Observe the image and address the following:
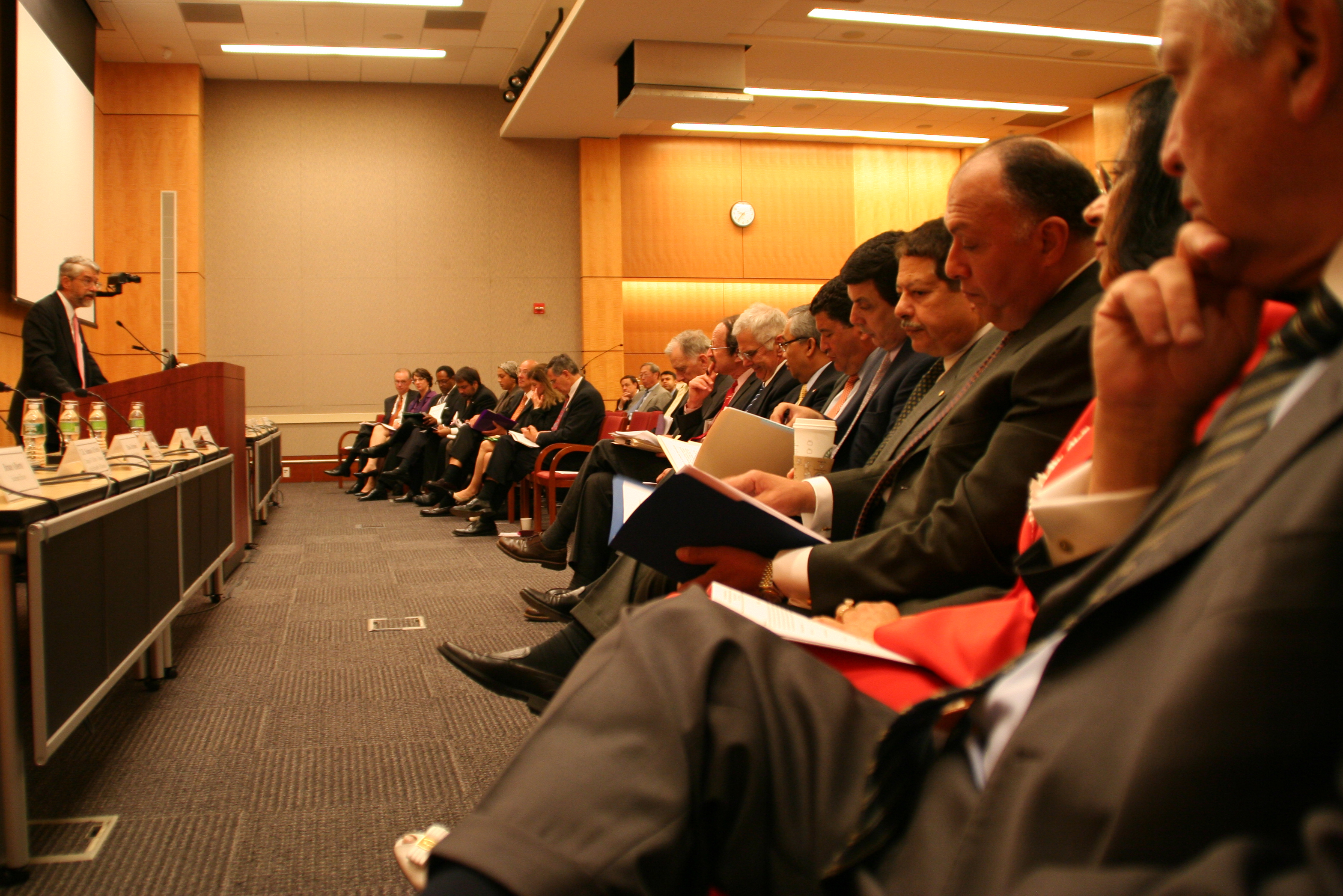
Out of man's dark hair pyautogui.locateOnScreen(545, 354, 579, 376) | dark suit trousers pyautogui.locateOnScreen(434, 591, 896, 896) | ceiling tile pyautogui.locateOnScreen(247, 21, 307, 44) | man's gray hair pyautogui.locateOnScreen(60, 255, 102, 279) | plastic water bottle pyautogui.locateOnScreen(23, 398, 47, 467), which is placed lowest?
dark suit trousers pyautogui.locateOnScreen(434, 591, 896, 896)

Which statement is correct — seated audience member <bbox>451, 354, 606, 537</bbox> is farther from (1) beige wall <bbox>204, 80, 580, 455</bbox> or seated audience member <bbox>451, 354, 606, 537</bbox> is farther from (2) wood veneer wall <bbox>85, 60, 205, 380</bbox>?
(2) wood veneer wall <bbox>85, 60, 205, 380</bbox>

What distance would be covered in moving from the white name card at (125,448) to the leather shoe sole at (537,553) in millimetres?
1459

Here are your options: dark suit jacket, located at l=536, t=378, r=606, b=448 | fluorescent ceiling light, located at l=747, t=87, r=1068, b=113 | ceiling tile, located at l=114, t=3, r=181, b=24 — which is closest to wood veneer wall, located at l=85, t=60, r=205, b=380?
ceiling tile, located at l=114, t=3, r=181, b=24

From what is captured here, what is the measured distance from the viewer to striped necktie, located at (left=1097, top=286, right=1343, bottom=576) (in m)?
0.54

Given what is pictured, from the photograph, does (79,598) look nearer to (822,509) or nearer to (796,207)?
(822,509)

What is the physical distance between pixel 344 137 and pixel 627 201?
3.19 metres

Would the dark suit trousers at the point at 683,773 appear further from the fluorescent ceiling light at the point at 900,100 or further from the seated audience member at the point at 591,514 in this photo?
the fluorescent ceiling light at the point at 900,100

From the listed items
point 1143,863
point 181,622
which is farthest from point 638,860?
point 181,622

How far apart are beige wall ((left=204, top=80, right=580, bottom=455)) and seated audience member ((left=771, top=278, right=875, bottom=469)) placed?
309 inches

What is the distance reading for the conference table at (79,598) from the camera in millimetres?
1562

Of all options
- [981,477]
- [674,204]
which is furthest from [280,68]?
[981,477]

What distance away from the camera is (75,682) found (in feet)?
5.83

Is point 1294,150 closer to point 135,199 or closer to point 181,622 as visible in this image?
point 181,622

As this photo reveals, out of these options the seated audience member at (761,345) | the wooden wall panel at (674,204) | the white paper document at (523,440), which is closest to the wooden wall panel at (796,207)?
the wooden wall panel at (674,204)
